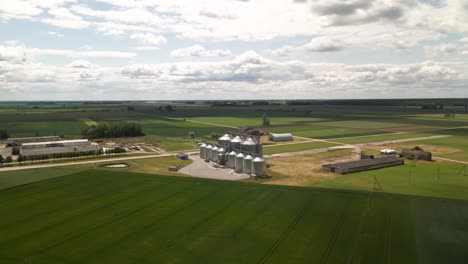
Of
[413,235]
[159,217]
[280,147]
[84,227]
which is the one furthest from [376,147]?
[84,227]

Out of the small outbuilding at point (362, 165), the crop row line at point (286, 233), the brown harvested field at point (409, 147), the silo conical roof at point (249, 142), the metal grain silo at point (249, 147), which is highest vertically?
the silo conical roof at point (249, 142)

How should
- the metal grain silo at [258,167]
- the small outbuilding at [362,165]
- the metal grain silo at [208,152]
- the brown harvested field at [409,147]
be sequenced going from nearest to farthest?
the metal grain silo at [258,167], the small outbuilding at [362,165], the metal grain silo at [208,152], the brown harvested field at [409,147]

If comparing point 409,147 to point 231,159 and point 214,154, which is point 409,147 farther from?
point 214,154

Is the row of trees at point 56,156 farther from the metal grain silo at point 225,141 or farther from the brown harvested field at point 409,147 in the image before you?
the brown harvested field at point 409,147

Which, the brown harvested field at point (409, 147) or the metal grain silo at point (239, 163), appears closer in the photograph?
the metal grain silo at point (239, 163)

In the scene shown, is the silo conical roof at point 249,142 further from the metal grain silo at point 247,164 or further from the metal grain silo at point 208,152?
the metal grain silo at point 208,152

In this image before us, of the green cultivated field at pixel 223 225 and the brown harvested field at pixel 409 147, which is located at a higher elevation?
the brown harvested field at pixel 409 147

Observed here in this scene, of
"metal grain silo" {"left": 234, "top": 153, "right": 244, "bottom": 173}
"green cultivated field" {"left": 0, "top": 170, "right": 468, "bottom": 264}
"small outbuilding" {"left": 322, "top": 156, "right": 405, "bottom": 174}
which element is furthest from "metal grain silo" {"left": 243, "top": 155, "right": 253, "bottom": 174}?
"small outbuilding" {"left": 322, "top": 156, "right": 405, "bottom": 174}

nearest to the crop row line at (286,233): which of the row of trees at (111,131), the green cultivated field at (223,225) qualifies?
the green cultivated field at (223,225)

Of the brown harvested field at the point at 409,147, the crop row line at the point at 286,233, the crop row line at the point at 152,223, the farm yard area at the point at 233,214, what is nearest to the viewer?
the crop row line at the point at 286,233
